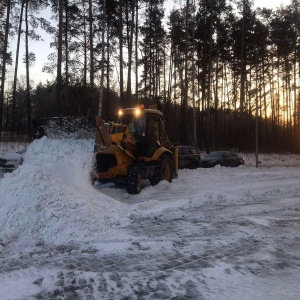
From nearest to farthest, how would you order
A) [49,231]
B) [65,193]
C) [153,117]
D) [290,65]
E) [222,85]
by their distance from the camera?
[49,231] → [65,193] → [153,117] → [290,65] → [222,85]

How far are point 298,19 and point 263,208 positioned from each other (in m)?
34.6

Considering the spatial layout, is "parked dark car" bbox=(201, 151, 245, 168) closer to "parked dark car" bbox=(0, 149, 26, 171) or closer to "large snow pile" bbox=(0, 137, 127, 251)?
"parked dark car" bbox=(0, 149, 26, 171)

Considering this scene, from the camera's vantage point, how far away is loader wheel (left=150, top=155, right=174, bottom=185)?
13820 millimetres

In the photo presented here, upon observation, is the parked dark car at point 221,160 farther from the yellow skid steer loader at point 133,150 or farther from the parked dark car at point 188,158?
the yellow skid steer loader at point 133,150

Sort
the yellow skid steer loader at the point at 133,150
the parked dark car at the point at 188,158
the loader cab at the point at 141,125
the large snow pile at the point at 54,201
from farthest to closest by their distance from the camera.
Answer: the parked dark car at the point at 188,158 → the loader cab at the point at 141,125 → the yellow skid steer loader at the point at 133,150 → the large snow pile at the point at 54,201

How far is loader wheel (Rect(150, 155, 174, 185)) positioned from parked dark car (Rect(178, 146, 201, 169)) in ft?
23.4

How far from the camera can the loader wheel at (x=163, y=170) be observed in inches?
544

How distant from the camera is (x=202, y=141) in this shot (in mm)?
38406

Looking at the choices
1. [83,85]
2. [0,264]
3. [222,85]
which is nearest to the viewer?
[0,264]

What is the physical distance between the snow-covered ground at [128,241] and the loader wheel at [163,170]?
2.30 meters

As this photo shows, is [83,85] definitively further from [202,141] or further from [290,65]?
[290,65]

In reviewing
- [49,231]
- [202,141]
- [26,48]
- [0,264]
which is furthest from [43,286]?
[202,141]

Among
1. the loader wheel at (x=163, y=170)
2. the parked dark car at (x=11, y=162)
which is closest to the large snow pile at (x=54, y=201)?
the loader wheel at (x=163, y=170)

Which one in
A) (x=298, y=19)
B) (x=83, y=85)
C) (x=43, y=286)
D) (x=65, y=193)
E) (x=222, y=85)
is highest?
(x=298, y=19)
